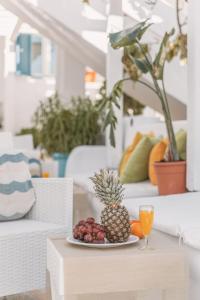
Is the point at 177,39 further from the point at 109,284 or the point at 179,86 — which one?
the point at 109,284

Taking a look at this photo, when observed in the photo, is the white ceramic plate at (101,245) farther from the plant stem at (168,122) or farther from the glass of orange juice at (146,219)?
the plant stem at (168,122)

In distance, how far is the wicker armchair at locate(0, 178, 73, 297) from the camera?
9.78ft

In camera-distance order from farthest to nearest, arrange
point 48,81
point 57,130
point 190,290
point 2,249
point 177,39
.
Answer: point 48,81, point 57,130, point 177,39, point 2,249, point 190,290

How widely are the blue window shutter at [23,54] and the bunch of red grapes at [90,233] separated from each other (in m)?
10.4

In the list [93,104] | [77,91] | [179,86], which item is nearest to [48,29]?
[93,104]

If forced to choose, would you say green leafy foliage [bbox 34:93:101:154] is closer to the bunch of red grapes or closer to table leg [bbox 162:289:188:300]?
the bunch of red grapes

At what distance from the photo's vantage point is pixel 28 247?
9.95 ft

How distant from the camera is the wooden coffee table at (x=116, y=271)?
2.36 meters

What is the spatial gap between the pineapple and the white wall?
9650 millimetres

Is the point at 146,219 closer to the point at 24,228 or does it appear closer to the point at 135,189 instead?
the point at 24,228

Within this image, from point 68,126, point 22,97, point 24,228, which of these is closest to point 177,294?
point 24,228

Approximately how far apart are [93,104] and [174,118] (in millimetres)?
1077

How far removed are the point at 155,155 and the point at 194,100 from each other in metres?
0.68

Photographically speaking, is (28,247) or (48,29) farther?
(48,29)
